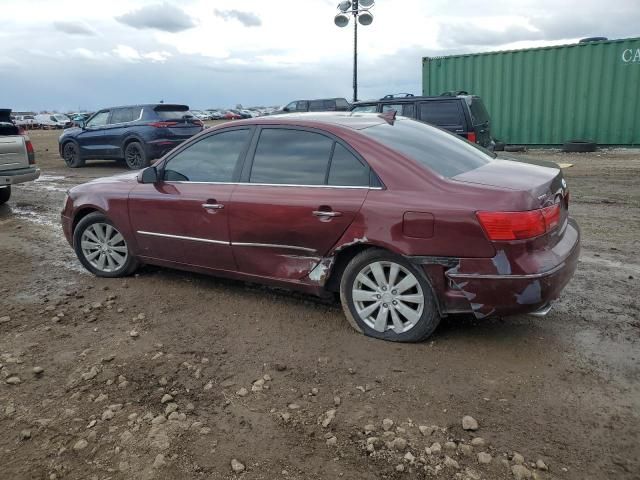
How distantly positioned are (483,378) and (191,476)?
1754 millimetres

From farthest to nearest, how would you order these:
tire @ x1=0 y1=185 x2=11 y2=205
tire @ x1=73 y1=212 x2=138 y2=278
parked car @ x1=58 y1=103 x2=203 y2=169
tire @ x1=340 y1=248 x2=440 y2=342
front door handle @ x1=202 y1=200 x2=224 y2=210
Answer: parked car @ x1=58 y1=103 x2=203 y2=169 < tire @ x1=0 y1=185 x2=11 y2=205 < tire @ x1=73 y1=212 x2=138 y2=278 < front door handle @ x1=202 y1=200 x2=224 y2=210 < tire @ x1=340 y1=248 x2=440 y2=342

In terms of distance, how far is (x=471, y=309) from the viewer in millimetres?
3520

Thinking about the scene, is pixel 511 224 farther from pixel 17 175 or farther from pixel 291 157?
pixel 17 175

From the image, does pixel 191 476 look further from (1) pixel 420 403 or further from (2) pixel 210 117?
(2) pixel 210 117

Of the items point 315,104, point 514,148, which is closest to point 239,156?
point 514,148

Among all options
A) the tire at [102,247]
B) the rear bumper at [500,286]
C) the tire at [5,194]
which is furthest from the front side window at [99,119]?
the rear bumper at [500,286]

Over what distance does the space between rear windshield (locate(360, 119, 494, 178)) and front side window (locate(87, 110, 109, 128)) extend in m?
12.6

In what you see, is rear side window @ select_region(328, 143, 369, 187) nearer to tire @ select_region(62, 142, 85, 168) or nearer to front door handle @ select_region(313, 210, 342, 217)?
front door handle @ select_region(313, 210, 342, 217)

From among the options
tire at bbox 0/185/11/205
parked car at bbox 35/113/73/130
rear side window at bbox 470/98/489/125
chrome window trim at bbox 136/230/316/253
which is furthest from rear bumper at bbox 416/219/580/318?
parked car at bbox 35/113/73/130

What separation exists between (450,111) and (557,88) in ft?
25.0

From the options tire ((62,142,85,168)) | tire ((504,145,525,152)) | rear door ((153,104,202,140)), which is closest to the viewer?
rear door ((153,104,202,140))

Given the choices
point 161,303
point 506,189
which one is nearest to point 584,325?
point 506,189

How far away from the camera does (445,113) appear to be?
10.5m

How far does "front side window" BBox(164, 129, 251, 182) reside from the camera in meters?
4.52
